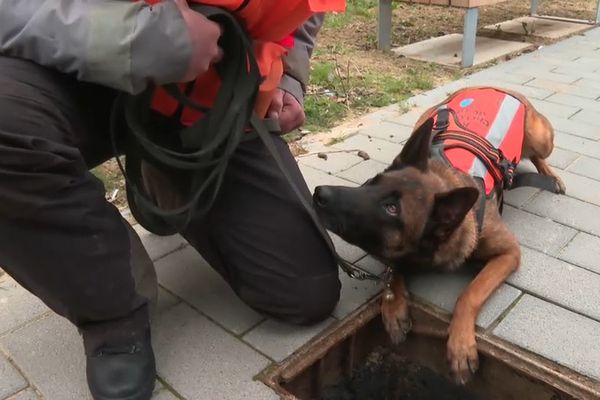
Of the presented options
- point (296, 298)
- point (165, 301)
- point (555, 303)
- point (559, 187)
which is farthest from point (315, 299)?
point (559, 187)

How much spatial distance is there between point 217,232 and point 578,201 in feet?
6.64

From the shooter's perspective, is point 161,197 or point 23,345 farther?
point 161,197

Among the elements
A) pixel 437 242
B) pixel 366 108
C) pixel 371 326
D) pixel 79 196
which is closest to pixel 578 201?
pixel 437 242

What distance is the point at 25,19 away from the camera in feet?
5.49

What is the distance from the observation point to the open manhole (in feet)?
6.78

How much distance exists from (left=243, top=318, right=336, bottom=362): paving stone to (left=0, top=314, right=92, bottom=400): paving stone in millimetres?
593

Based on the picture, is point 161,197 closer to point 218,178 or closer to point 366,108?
point 218,178

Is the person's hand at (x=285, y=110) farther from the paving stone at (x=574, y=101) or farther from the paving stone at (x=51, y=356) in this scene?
the paving stone at (x=574, y=101)

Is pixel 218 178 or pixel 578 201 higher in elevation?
pixel 218 178

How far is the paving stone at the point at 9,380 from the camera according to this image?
2.00 metres

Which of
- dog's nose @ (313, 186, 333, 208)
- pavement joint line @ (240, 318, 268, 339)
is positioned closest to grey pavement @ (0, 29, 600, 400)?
pavement joint line @ (240, 318, 268, 339)

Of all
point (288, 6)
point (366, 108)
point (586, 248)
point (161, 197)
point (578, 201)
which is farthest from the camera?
point (366, 108)

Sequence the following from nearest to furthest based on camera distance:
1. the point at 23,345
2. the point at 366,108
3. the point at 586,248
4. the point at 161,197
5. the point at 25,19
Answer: the point at 25,19 → the point at 23,345 → the point at 161,197 → the point at 586,248 → the point at 366,108

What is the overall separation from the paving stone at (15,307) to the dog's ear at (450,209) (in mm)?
1555
